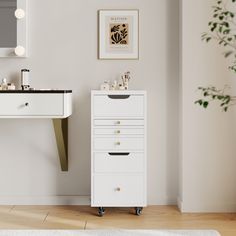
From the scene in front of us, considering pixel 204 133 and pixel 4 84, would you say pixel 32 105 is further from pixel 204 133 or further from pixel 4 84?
pixel 204 133

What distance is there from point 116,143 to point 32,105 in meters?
0.70

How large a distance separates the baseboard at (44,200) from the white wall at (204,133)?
863mm

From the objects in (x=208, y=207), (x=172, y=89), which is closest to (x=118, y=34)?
(x=172, y=89)

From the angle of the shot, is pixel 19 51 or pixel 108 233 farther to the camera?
pixel 19 51

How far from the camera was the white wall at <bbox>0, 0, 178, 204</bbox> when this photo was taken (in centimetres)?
418

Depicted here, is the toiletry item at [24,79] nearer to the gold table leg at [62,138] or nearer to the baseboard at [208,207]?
the gold table leg at [62,138]

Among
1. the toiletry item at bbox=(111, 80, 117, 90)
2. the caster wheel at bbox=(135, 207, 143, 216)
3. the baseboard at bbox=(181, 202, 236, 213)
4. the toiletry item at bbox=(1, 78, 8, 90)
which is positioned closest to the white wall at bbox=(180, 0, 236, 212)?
the baseboard at bbox=(181, 202, 236, 213)

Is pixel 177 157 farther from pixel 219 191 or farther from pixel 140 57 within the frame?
pixel 140 57

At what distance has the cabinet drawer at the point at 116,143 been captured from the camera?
3818mm

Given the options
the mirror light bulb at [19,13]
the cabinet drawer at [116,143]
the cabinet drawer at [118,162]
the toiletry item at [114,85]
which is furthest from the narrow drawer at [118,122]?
the mirror light bulb at [19,13]

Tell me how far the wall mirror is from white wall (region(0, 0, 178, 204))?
87mm

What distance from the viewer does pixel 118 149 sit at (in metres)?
3.82

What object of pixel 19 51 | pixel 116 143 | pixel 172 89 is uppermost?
pixel 19 51

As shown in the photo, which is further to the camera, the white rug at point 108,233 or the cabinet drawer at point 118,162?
the cabinet drawer at point 118,162
